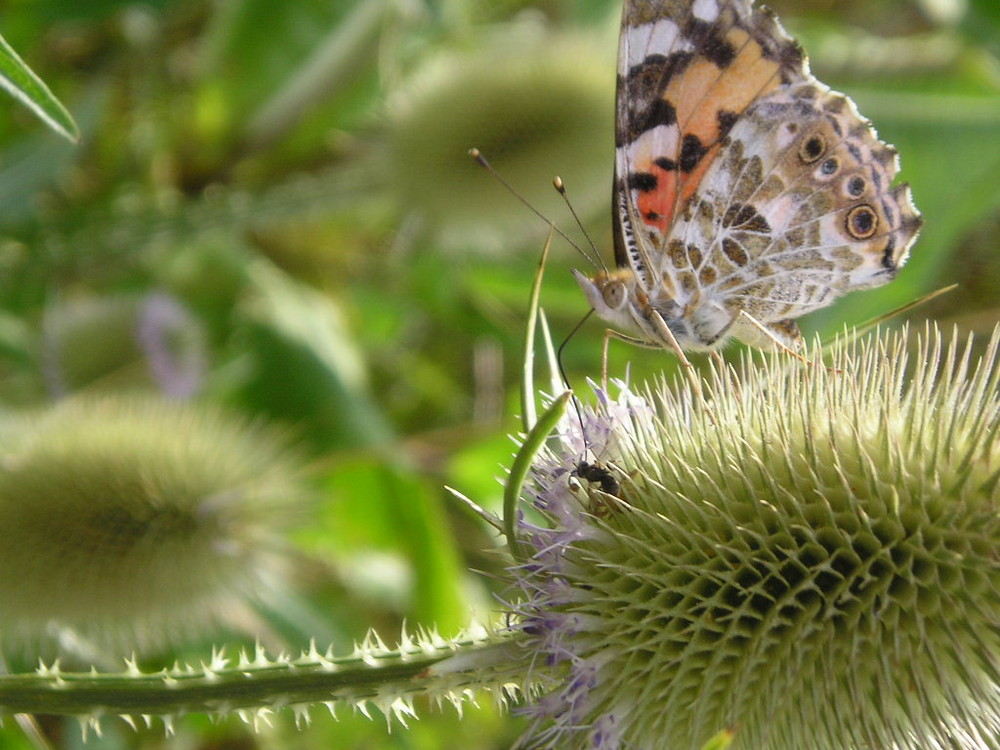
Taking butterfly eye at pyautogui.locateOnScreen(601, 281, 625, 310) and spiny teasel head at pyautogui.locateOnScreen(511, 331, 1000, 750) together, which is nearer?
spiny teasel head at pyautogui.locateOnScreen(511, 331, 1000, 750)

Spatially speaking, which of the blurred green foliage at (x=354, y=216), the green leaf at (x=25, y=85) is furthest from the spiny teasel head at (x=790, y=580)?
the blurred green foliage at (x=354, y=216)

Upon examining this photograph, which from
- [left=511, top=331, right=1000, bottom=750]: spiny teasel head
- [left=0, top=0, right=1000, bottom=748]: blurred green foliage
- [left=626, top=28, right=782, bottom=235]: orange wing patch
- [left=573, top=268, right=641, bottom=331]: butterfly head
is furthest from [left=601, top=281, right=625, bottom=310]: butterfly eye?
[left=0, top=0, right=1000, bottom=748]: blurred green foliage

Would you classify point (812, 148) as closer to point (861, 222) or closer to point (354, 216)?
point (861, 222)

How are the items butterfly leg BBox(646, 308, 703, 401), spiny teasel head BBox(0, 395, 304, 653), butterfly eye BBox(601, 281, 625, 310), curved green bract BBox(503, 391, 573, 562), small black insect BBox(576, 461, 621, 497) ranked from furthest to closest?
spiny teasel head BBox(0, 395, 304, 653)
butterfly eye BBox(601, 281, 625, 310)
butterfly leg BBox(646, 308, 703, 401)
small black insect BBox(576, 461, 621, 497)
curved green bract BBox(503, 391, 573, 562)

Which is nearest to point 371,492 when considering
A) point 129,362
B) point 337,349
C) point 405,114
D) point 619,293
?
point 337,349

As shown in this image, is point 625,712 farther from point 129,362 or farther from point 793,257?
point 129,362

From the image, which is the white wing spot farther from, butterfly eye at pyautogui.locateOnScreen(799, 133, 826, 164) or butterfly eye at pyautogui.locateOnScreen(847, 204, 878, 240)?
butterfly eye at pyautogui.locateOnScreen(847, 204, 878, 240)
